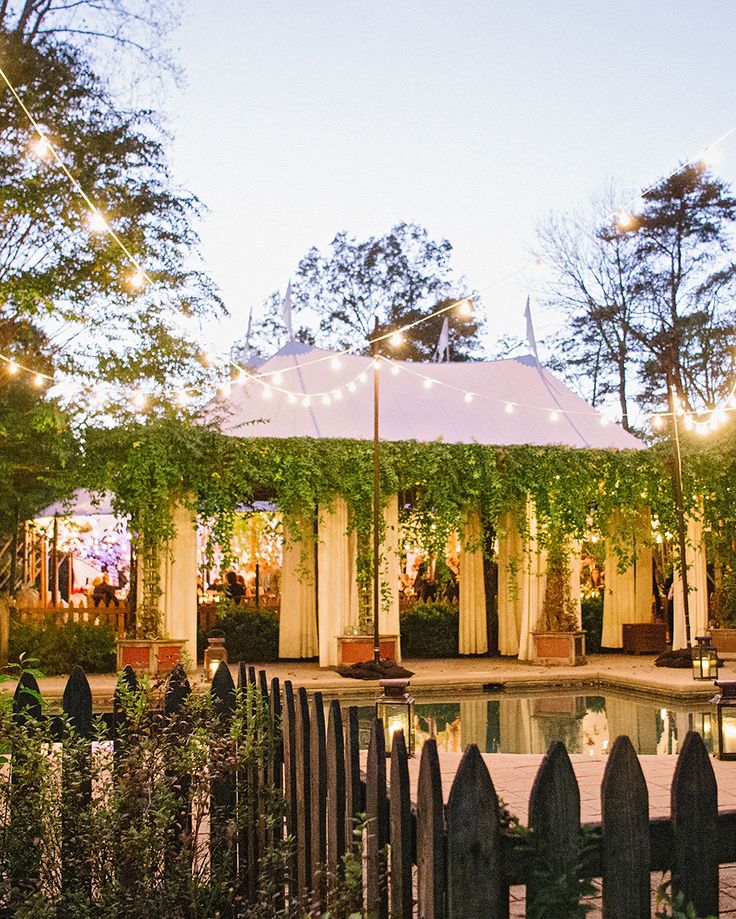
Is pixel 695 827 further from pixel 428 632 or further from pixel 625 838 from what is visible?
pixel 428 632

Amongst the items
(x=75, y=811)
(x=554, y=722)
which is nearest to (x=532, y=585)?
(x=554, y=722)

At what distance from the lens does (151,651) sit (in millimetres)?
12102

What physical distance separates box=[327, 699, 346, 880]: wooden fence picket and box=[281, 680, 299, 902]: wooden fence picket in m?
0.40

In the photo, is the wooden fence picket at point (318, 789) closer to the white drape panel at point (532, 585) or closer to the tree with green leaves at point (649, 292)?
the white drape panel at point (532, 585)

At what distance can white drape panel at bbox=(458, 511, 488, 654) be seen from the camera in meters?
15.3

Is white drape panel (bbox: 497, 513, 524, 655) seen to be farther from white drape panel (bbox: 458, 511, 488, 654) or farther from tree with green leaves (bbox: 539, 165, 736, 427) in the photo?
tree with green leaves (bbox: 539, 165, 736, 427)

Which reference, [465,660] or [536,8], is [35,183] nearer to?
[536,8]

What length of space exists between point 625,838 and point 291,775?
1339 mm

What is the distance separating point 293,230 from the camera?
103 feet

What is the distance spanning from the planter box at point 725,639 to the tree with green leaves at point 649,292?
35.7ft

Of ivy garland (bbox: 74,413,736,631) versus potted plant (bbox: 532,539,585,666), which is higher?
ivy garland (bbox: 74,413,736,631)

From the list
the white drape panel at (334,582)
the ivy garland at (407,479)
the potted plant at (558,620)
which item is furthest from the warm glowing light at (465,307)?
the potted plant at (558,620)

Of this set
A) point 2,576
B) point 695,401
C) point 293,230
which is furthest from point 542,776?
point 293,230

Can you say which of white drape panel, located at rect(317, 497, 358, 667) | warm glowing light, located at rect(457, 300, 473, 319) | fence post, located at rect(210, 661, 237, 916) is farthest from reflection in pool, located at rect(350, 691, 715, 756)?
warm glowing light, located at rect(457, 300, 473, 319)
